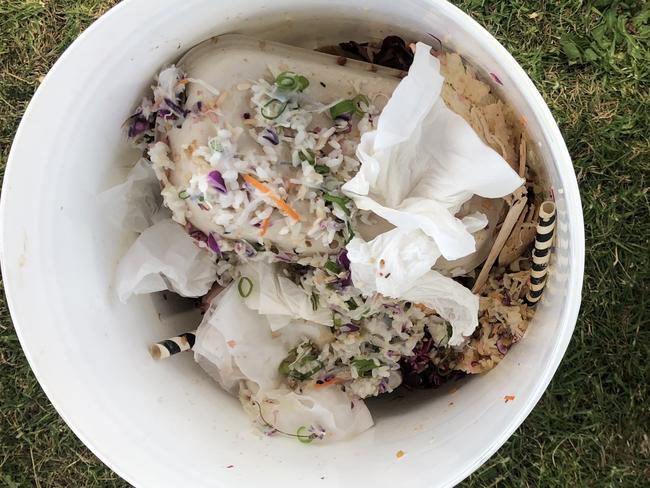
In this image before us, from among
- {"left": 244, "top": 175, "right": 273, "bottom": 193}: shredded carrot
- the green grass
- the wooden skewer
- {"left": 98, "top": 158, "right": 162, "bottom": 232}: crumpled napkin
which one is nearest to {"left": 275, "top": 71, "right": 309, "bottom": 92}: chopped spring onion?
{"left": 244, "top": 175, "right": 273, "bottom": 193}: shredded carrot

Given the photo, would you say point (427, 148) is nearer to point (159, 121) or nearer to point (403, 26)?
point (403, 26)

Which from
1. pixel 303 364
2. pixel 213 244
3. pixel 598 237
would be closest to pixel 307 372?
pixel 303 364

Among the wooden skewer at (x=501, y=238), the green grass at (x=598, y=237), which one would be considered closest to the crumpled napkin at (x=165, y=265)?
the wooden skewer at (x=501, y=238)

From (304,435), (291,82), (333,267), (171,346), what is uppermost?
(291,82)

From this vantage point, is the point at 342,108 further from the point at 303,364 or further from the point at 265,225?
the point at 303,364

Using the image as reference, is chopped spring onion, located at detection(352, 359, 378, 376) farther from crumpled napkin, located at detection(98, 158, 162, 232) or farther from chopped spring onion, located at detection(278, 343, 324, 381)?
crumpled napkin, located at detection(98, 158, 162, 232)
